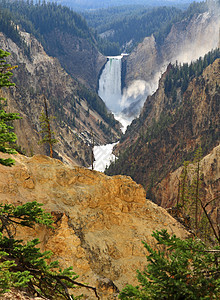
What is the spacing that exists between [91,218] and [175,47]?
590 feet

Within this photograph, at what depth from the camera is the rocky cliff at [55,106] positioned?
273ft

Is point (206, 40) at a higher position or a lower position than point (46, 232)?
higher

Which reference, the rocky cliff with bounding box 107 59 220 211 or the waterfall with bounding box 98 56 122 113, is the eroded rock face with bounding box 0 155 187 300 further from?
the waterfall with bounding box 98 56 122 113

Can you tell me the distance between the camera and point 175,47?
184 meters

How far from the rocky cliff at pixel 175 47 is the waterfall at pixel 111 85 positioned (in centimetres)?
613

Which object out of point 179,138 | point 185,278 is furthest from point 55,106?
point 185,278

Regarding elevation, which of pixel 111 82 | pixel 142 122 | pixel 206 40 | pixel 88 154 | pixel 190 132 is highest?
pixel 206 40

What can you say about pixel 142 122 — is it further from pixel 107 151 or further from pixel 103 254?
pixel 103 254

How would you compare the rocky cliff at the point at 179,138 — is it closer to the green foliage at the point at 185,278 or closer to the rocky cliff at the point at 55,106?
the rocky cliff at the point at 55,106

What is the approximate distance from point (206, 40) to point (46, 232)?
171 metres

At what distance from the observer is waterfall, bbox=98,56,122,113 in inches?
6944

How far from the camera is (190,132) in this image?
73438 mm

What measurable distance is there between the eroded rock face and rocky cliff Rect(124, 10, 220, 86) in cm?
15610

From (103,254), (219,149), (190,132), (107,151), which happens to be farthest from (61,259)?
(107,151)
